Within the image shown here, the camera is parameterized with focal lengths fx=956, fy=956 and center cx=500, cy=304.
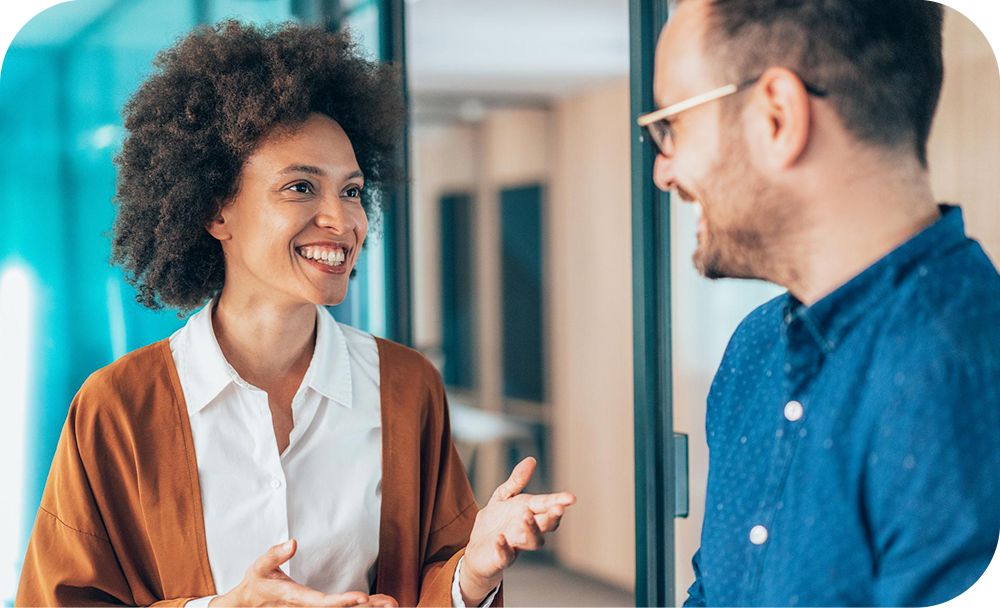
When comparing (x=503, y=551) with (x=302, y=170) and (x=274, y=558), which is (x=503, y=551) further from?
(x=302, y=170)

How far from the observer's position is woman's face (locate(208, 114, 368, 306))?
1446 mm

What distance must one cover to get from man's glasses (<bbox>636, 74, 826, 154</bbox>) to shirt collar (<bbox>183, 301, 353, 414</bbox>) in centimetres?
62

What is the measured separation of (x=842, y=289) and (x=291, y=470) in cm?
84

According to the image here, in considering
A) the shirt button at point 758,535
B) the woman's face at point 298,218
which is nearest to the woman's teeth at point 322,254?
the woman's face at point 298,218

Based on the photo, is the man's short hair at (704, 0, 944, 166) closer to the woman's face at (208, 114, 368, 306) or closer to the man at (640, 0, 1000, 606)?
the man at (640, 0, 1000, 606)

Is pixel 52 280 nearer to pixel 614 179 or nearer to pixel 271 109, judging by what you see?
pixel 271 109

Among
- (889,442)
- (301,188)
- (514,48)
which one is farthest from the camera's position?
(514,48)

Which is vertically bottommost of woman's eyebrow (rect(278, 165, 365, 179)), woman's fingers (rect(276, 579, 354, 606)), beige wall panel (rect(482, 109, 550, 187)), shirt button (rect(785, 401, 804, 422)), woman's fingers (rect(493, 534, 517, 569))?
woman's fingers (rect(276, 579, 354, 606))

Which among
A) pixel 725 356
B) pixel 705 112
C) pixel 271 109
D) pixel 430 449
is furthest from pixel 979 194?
pixel 271 109

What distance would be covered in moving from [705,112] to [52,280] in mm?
1071

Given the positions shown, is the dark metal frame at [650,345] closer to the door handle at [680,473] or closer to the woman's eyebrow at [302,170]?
the door handle at [680,473]

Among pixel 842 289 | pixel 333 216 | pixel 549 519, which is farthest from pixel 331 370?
pixel 842 289

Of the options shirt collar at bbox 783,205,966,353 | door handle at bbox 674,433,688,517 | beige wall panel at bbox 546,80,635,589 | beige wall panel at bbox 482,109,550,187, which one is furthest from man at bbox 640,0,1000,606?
beige wall panel at bbox 482,109,550,187

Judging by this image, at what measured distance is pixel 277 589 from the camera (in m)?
1.28
